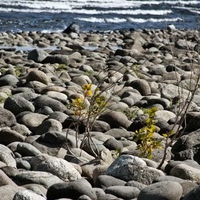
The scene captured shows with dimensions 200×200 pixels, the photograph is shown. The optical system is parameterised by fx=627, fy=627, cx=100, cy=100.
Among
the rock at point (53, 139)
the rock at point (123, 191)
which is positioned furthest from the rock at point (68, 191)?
the rock at point (53, 139)

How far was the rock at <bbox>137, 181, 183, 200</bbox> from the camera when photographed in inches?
142

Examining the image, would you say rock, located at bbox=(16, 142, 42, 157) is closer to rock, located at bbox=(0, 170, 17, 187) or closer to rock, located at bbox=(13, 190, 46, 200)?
rock, located at bbox=(0, 170, 17, 187)

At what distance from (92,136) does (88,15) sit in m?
26.7

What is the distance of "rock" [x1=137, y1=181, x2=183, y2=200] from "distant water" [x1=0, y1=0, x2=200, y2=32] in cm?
1779

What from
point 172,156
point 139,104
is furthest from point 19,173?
point 139,104

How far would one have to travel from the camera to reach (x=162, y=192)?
3.63 meters

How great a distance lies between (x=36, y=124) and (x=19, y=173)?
2.02 m

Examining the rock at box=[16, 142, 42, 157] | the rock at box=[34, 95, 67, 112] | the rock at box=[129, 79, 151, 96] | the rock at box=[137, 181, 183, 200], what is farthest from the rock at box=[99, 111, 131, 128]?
the rock at box=[137, 181, 183, 200]

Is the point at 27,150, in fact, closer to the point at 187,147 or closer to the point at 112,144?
the point at 112,144

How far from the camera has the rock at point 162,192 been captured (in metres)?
→ 3.61

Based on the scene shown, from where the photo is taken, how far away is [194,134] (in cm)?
550

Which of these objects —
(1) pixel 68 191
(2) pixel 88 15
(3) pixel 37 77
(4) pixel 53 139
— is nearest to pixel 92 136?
(4) pixel 53 139

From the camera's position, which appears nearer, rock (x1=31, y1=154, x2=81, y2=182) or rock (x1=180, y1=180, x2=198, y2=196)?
rock (x1=180, y1=180, x2=198, y2=196)

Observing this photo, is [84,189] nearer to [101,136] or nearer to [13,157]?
[13,157]
